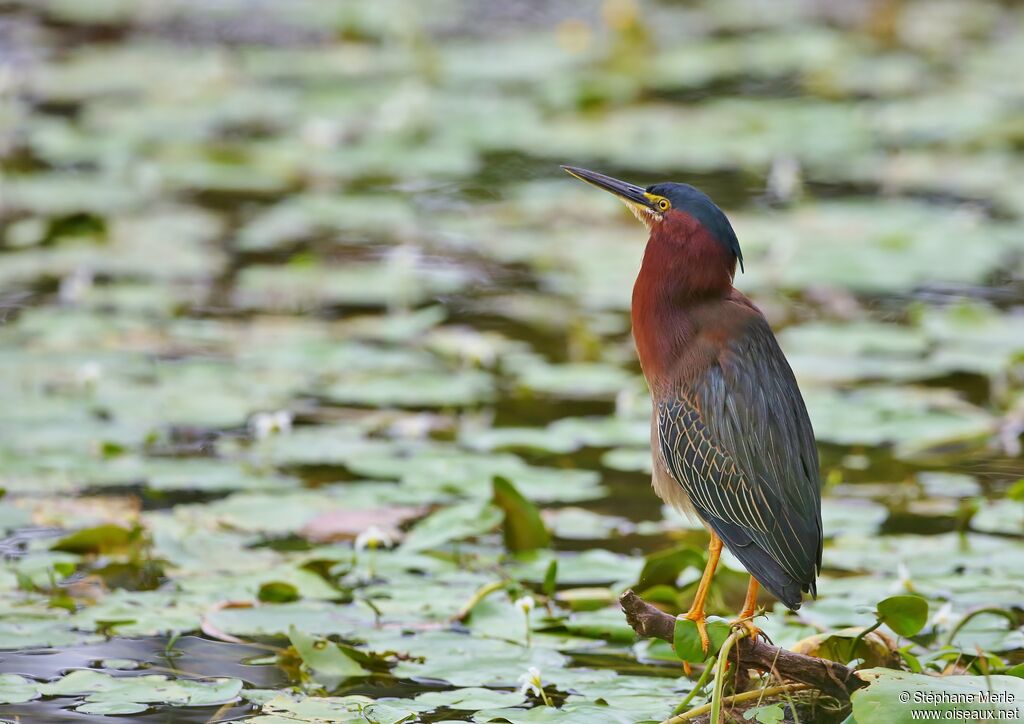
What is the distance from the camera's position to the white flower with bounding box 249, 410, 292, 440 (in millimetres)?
4902

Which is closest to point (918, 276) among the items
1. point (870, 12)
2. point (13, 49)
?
point (870, 12)

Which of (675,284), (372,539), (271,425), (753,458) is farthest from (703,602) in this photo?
(271,425)

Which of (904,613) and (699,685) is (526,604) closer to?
(699,685)

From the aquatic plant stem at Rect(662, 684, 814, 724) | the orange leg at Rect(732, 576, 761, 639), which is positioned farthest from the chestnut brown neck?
the aquatic plant stem at Rect(662, 684, 814, 724)

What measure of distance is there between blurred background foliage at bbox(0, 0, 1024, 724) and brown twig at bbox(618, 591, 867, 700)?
202mm

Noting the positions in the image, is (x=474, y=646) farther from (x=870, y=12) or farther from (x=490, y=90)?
(x=870, y=12)

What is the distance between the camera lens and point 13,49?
10352 mm

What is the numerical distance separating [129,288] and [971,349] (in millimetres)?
3370

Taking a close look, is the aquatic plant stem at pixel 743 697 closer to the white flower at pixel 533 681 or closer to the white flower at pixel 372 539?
the white flower at pixel 533 681

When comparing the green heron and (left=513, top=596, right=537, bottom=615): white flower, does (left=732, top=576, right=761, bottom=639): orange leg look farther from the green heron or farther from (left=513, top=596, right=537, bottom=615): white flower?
(left=513, top=596, right=537, bottom=615): white flower

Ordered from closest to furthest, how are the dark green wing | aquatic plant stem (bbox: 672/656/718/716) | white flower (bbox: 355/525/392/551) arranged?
aquatic plant stem (bbox: 672/656/718/716) → the dark green wing → white flower (bbox: 355/525/392/551)

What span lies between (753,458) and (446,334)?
2.97 meters

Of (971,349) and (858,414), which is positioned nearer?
(858,414)

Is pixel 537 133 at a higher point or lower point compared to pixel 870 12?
lower
